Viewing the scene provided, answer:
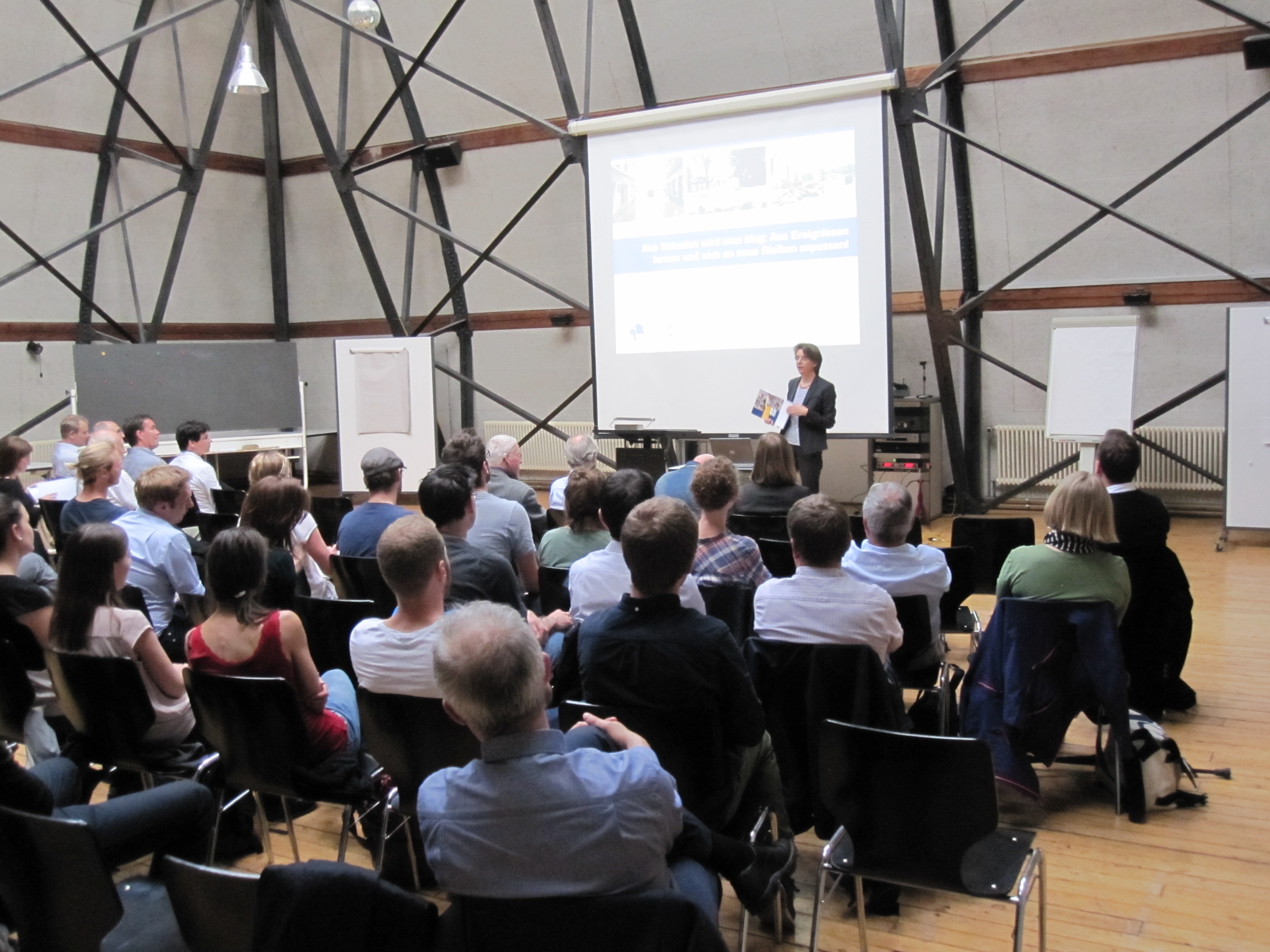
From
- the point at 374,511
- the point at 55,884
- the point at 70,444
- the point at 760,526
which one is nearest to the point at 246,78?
the point at 70,444

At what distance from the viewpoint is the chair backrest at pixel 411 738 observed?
240 cm

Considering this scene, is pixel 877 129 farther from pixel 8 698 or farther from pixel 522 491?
pixel 8 698

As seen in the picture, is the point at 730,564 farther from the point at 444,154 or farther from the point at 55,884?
the point at 444,154

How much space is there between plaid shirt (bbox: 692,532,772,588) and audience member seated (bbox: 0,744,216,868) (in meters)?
1.60

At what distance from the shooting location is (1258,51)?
6.94 meters

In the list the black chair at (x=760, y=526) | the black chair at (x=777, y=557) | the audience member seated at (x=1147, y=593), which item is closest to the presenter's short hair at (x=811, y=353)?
the black chair at (x=760, y=526)

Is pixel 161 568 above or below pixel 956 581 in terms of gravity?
above

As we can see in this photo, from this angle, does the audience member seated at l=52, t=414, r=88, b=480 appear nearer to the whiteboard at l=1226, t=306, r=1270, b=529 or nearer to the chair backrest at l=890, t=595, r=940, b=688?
the chair backrest at l=890, t=595, r=940, b=688

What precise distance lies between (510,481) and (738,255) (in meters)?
3.56

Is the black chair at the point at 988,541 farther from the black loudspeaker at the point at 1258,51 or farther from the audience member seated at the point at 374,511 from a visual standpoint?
the black loudspeaker at the point at 1258,51

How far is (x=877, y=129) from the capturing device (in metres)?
7.01

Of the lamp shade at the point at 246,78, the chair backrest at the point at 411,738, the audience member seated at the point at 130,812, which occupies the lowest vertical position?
the audience member seated at the point at 130,812

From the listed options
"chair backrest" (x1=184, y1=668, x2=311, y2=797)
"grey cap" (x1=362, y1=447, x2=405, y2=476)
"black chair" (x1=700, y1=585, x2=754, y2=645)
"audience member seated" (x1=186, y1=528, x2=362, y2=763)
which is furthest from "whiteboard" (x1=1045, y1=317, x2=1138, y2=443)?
"chair backrest" (x1=184, y1=668, x2=311, y2=797)

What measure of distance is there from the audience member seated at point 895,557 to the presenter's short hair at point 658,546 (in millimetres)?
1101
